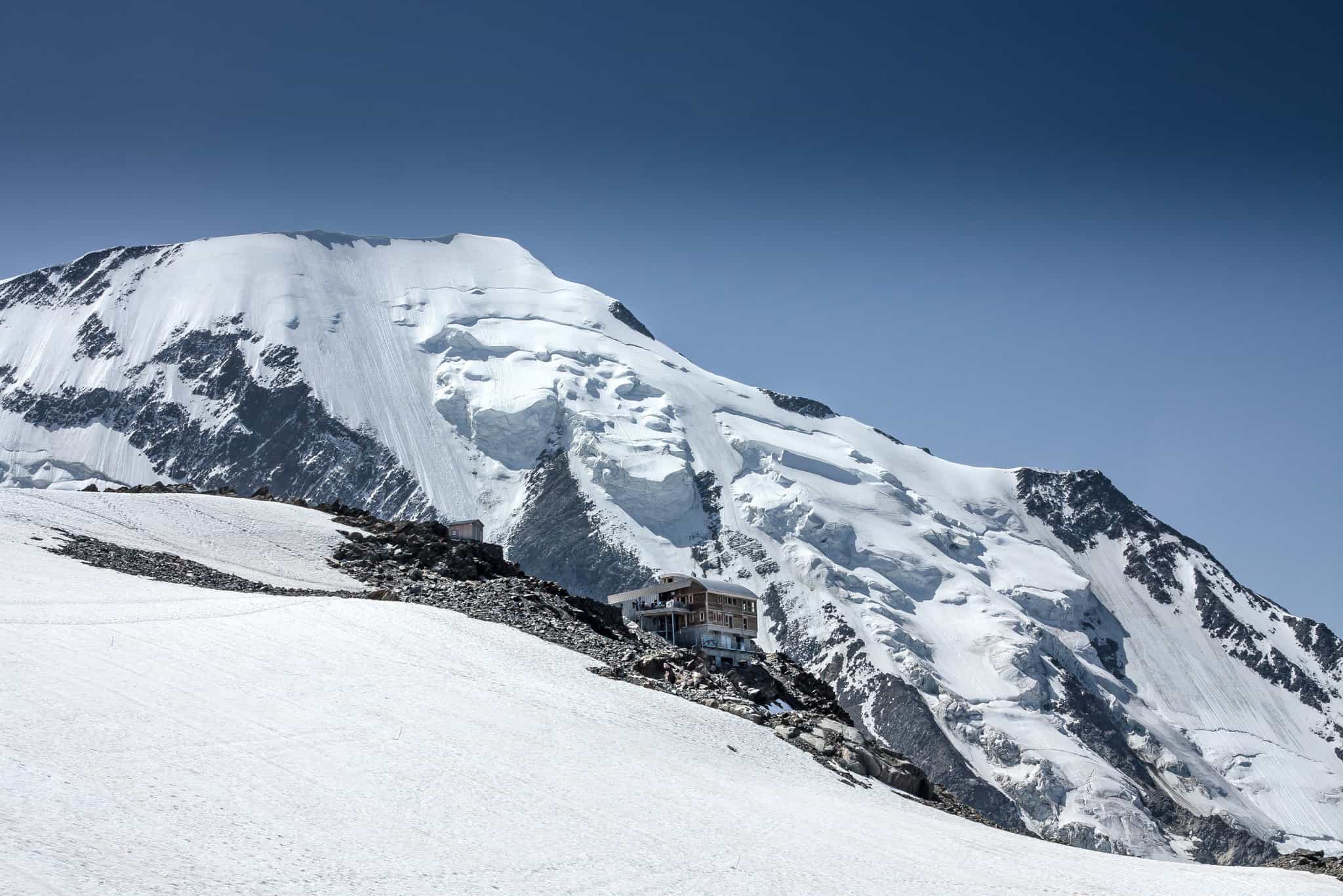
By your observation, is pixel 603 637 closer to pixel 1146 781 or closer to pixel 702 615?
pixel 702 615

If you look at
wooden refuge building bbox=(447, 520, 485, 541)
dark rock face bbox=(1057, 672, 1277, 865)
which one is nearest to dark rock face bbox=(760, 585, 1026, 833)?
dark rock face bbox=(1057, 672, 1277, 865)

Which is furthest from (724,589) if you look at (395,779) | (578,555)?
(578,555)

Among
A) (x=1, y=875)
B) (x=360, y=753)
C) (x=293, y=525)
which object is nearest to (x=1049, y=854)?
(x=360, y=753)

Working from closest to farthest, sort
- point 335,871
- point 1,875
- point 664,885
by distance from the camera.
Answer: point 1,875, point 335,871, point 664,885

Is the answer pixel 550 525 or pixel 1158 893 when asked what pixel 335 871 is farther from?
pixel 550 525

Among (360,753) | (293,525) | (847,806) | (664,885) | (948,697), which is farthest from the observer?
(948,697)

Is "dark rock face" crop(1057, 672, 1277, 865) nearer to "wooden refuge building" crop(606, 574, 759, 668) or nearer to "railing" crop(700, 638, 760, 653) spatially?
"wooden refuge building" crop(606, 574, 759, 668)

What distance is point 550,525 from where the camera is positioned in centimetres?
19900

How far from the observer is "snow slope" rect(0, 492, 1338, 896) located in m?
19.5

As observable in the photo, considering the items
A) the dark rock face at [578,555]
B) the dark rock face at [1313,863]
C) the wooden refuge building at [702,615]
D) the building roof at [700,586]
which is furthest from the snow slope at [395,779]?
the dark rock face at [578,555]

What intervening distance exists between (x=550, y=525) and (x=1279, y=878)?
17108 centimetres

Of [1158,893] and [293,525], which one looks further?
[293,525]

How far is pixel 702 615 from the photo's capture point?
3324 inches

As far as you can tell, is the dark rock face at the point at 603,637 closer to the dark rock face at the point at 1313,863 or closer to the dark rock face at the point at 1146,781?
the dark rock face at the point at 1313,863
